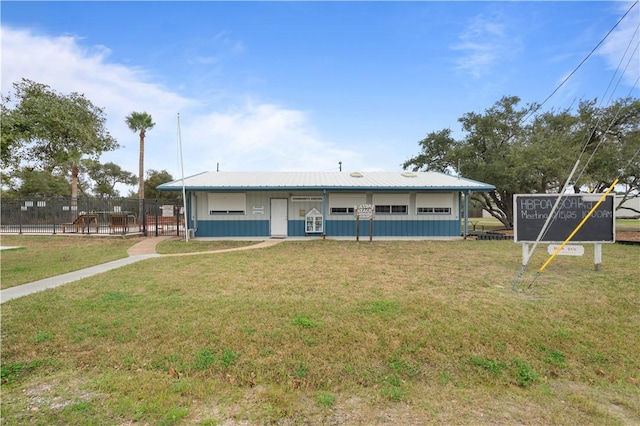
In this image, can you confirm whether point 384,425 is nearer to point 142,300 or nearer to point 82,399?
point 82,399

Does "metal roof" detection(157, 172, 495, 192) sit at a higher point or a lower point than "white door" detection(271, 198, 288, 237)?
higher

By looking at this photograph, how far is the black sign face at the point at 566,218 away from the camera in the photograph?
7.91 metres

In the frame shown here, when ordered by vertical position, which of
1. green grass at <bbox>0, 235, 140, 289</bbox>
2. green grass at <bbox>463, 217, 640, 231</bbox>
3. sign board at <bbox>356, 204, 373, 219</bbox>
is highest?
sign board at <bbox>356, 204, 373, 219</bbox>

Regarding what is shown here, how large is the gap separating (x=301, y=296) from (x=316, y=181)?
11432mm

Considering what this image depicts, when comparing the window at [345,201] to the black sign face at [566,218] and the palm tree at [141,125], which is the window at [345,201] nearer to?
the black sign face at [566,218]

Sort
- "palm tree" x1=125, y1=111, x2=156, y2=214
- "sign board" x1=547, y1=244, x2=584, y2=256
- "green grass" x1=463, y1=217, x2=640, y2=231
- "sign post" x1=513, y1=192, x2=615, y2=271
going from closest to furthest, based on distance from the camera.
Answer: "sign board" x1=547, y1=244, x2=584, y2=256, "sign post" x1=513, y1=192, x2=615, y2=271, "green grass" x1=463, y1=217, x2=640, y2=231, "palm tree" x1=125, y1=111, x2=156, y2=214

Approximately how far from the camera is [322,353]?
140 inches

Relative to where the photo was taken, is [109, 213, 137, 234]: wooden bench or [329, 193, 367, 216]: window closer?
[329, 193, 367, 216]: window

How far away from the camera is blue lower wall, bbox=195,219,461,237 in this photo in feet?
52.2

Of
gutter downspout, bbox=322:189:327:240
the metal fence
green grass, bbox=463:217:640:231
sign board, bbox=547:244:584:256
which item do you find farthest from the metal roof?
sign board, bbox=547:244:584:256

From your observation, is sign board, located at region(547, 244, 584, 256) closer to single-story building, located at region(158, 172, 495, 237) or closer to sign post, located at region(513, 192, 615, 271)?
sign post, located at region(513, 192, 615, 271)

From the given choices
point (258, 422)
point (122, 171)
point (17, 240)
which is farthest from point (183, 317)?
point (122, 171)

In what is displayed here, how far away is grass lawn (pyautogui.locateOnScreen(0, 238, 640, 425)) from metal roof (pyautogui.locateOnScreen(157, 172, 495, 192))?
894 cm

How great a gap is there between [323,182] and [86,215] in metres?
13.0
